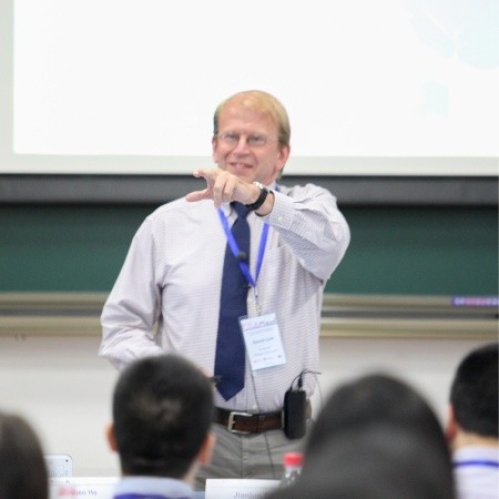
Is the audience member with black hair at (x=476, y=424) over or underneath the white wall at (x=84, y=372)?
over

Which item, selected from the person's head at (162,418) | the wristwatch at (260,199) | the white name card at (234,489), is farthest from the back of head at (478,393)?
the wristwatch at (260,199)

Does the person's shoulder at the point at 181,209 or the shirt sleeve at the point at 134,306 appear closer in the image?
the shirt sleeve at the point at 134,306

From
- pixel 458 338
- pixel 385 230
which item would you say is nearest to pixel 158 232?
pixel 385 230

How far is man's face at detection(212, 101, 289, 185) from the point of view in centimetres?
319

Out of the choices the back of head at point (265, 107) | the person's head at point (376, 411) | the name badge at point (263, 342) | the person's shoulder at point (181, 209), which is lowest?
the name badge at point (263, 342)

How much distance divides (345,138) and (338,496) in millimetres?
3289

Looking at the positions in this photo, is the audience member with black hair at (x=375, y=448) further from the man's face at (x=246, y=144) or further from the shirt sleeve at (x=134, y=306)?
the man's face at (x=246, y=144)

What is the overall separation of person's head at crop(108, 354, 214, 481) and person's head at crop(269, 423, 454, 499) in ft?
2.74

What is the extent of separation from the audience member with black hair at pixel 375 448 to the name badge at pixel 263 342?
197 cm

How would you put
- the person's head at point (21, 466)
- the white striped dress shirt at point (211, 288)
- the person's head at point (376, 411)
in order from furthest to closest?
the white striped dress shirt at point (211, 288)
the person's head at point (21, 466)
the person's head at point (376, 411)

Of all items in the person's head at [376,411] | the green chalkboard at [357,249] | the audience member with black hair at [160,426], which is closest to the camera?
the person's head at [376,411]

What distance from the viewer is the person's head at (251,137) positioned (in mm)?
3193

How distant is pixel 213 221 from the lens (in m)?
3.22

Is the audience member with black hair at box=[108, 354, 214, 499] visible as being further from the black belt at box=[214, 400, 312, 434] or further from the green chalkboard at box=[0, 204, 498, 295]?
the green chalkboard at box=[0, 204, 498, 295]
